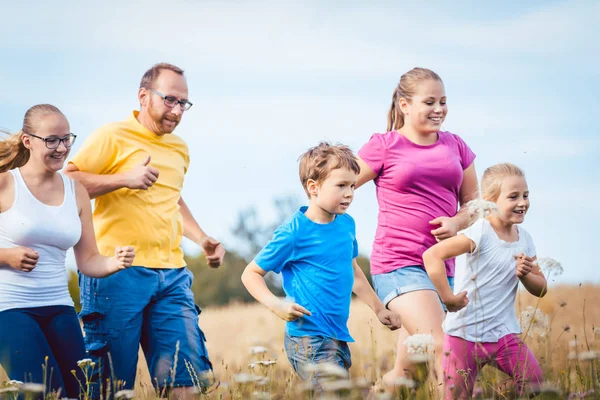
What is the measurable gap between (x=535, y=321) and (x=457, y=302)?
0.52 meters

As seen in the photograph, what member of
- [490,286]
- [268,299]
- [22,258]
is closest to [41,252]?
[22,258]

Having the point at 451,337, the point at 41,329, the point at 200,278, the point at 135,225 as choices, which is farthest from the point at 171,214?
the point at 200,278

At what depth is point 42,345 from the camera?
196 inches

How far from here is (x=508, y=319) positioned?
524 cm

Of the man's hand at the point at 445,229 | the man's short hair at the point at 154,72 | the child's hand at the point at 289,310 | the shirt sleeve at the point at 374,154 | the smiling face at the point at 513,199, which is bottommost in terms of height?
the child's hand at the point at 289,310

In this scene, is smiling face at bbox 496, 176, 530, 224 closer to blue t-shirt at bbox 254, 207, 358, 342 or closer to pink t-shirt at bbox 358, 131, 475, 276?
pink t-shirt at bbox 358, 131, 475, 276

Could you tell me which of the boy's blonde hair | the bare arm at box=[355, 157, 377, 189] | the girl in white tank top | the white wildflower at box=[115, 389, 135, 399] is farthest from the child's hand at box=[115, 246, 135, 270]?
the bare arm at box=[355, 157, 377, 189]

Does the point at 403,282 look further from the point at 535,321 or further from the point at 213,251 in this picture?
the point at 213,251

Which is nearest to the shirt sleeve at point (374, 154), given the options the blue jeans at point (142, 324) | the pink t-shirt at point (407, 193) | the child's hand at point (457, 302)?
the pink t-shirt at point (407, 193)

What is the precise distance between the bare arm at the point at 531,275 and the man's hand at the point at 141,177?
95.1 inches

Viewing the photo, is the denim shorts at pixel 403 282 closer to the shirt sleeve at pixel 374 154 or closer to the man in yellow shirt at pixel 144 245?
the shirt sleeve at pixel 374 154

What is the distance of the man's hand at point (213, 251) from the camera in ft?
19.6

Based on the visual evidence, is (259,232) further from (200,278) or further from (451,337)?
(451,337)

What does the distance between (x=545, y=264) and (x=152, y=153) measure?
2.80 metres
